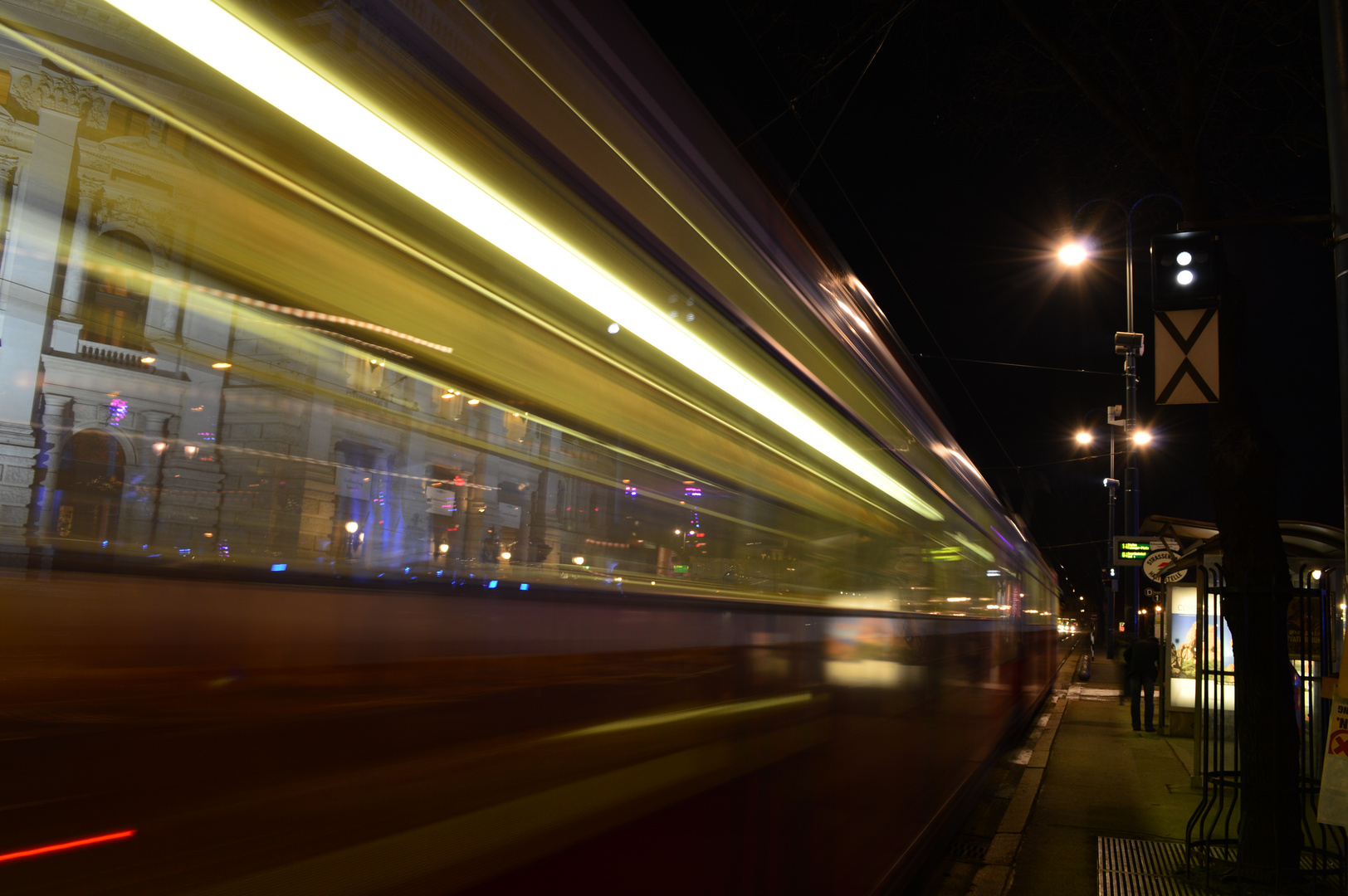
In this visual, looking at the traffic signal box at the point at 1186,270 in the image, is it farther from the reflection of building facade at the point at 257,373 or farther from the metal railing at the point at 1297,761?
the reflection of building facade at the point at 257,373

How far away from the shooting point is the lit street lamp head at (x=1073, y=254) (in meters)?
11.9

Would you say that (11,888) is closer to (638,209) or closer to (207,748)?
(207,748)

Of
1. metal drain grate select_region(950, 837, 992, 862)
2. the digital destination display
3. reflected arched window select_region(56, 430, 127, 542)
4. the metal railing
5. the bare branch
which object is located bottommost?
metal drain grate select_region(950, 837, 992, 862)

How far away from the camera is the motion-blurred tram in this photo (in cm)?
114

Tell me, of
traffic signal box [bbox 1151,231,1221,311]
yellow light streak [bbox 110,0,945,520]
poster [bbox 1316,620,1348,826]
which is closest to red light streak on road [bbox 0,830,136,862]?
yellow light streak [bbox 110,0,945,520]

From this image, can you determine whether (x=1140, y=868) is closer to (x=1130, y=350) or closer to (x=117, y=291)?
(x=117, y=291)

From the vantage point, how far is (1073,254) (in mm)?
12227

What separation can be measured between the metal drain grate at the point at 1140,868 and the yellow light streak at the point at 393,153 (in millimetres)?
5412

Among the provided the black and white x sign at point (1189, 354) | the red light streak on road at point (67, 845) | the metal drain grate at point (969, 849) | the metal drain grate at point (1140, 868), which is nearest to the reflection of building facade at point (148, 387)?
the red light streak on road at point (67, 845)

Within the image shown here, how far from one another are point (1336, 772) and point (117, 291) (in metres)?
→ 4.85

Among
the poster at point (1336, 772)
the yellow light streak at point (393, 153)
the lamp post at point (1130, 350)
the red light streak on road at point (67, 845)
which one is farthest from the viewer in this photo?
the lamp post at point (1130, 350)

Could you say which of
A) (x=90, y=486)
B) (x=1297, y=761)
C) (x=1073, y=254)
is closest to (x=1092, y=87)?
(x=1297, y=761)

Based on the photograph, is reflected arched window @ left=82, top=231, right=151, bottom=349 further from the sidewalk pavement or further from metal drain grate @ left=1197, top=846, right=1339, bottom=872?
metal drain grate @ left=1197, top=846, right=1339, bottom=872

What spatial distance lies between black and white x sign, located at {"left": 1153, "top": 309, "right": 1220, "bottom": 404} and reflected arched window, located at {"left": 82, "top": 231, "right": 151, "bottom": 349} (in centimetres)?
687
